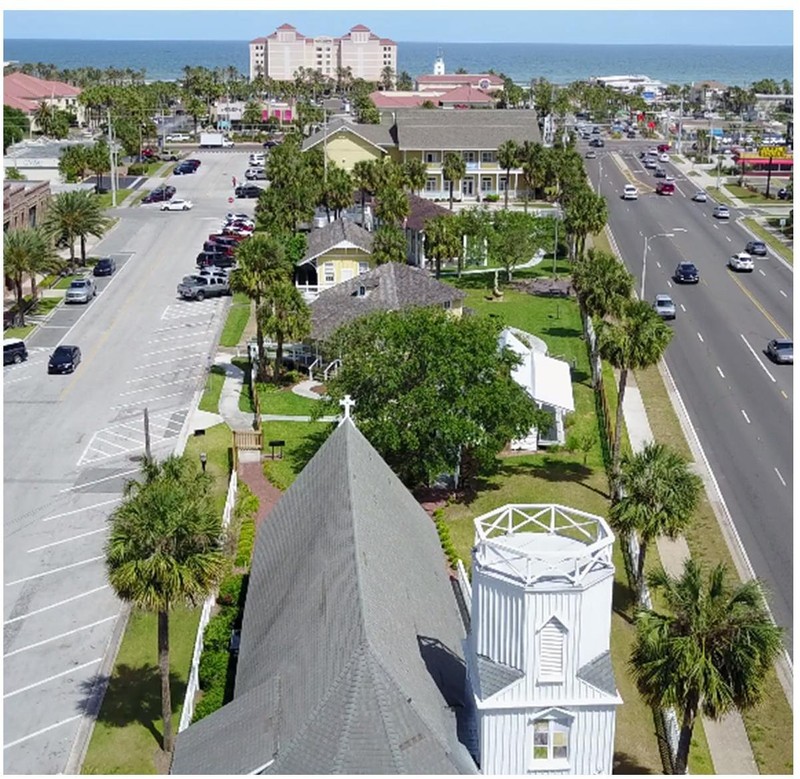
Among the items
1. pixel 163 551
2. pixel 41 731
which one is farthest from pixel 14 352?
pixel 163 551

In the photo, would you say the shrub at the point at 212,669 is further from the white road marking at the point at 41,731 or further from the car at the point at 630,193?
the car at the point at 630,193

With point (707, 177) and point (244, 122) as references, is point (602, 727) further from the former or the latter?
point (244, 122)

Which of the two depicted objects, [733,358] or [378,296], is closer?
[378,296]

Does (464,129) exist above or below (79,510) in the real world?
above

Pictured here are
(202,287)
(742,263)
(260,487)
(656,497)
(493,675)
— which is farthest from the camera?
(742,263)

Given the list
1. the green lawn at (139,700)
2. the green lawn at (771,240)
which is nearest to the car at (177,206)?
the green lawn at (771,240)

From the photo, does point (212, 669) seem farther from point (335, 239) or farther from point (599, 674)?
point (335, 239)
